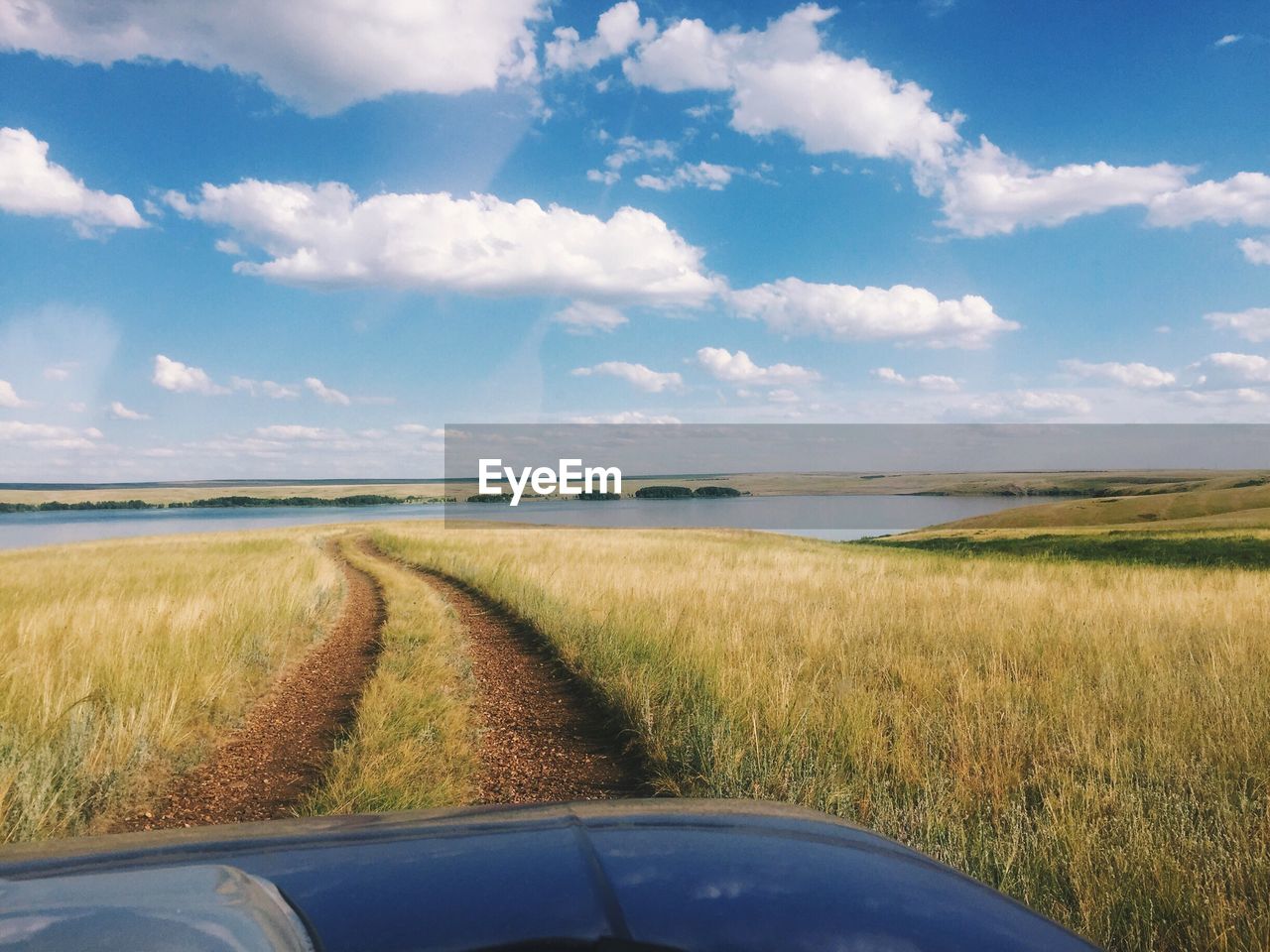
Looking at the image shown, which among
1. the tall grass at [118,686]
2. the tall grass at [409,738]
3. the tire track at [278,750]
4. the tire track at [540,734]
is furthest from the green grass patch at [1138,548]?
the tall grass at [118,686]

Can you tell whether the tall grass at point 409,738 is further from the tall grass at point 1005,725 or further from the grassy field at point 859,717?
the tall grass at point 1005,725

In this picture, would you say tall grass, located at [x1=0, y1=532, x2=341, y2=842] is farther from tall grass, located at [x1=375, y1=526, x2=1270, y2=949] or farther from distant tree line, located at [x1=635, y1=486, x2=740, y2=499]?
distant tree line, located at [x1=635, y1=486, x2=740, y2=499]

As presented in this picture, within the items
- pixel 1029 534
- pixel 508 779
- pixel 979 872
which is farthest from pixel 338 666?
pixel 1029 534

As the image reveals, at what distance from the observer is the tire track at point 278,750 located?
5.25 meters

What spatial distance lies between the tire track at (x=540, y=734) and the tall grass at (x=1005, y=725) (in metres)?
0.29

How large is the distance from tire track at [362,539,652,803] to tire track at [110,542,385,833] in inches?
53.9

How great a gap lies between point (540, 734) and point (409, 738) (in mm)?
1195

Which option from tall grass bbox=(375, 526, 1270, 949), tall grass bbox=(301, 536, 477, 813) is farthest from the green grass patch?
tall grass bbox=(301, 536, 477, 813)

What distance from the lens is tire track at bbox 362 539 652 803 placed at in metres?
5.55

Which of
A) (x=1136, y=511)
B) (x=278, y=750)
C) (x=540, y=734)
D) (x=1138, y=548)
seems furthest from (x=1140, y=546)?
(x=278, y=750)

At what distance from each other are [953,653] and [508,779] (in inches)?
200

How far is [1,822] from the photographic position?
4.30 m

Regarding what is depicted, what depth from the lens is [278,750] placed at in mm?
6582

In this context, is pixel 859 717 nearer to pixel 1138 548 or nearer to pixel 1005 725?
pixel 1005 725
